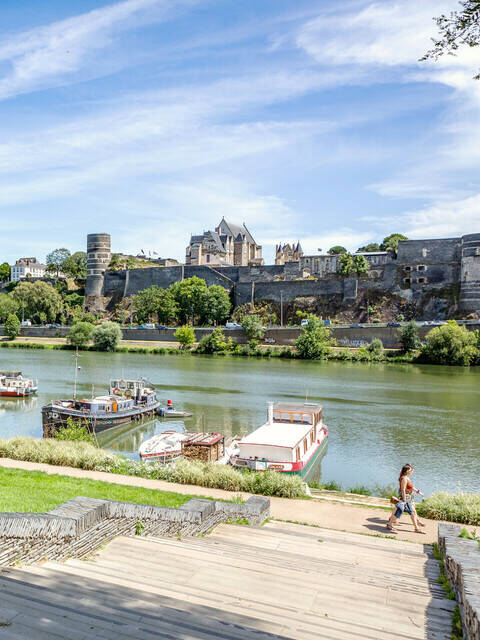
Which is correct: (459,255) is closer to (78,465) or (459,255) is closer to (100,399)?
(100,399)

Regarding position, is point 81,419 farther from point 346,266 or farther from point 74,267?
point 74,267

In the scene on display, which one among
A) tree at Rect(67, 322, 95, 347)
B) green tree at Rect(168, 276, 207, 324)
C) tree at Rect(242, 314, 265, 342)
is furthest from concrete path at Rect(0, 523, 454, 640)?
green tree at Rect(168, 276, 207, 324)

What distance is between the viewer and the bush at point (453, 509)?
938 cm

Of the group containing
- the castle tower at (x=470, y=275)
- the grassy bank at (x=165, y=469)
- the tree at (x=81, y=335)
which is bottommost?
the grassy bank at (x=165, y=469)

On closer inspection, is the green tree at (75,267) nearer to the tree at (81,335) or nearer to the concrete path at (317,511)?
the tree at (81,335)

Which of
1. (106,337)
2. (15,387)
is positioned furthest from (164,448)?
(106,337)

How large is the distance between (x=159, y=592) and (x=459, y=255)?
2540 inches

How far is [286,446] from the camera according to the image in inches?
604

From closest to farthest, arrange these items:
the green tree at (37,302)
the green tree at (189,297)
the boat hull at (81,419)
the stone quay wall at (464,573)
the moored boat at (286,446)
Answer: the stone quay wall at (464,573) < the moored boat at (286,446) < the boat hull at (81,419) < the green tree at (189,297) < the green tree at (37,302)

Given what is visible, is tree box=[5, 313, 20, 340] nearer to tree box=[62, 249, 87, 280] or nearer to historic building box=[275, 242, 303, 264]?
tree box=[62, 249, 87, 280]

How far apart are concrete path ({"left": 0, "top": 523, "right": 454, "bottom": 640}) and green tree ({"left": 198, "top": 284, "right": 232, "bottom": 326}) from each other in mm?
65146

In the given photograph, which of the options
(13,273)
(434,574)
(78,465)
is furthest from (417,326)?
(13,273)

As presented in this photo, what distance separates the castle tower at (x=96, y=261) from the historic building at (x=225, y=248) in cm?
1289

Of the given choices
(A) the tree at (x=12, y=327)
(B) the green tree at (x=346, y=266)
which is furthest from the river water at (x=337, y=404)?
(B) the green tree at (x=346, y=266)
